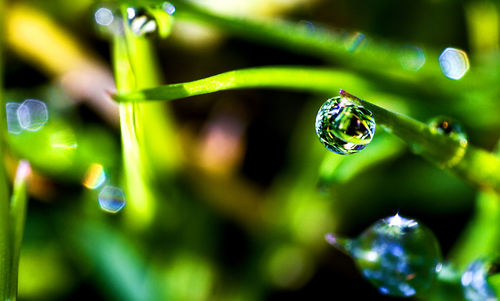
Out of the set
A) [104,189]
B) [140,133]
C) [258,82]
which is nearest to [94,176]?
[104,189]

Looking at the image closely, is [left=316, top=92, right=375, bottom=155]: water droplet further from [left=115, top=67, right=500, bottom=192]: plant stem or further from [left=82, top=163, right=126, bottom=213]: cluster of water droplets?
[left=82, top=163, right=126, bottom=213]: cluster of water droplets

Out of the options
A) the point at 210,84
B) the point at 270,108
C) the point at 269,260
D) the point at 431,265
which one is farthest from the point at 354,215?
the point at 210,84

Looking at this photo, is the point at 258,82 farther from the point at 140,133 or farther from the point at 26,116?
the point at 26,116

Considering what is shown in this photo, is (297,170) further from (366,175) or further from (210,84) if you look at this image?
(210,84)

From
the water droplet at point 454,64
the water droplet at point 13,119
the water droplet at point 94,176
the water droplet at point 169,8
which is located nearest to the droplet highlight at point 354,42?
the water droplet at point 454,64

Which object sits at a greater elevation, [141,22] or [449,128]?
[141,22]
